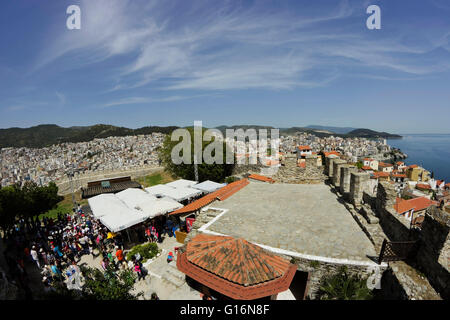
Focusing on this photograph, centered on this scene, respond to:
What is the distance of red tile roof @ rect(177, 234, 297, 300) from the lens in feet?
16.2

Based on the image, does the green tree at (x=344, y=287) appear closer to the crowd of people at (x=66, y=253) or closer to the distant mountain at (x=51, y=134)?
the crowd of people at (x=66, y=253)

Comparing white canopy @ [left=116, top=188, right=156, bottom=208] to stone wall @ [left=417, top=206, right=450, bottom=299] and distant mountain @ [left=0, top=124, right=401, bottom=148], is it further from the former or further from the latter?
distant mountain @ [left=0, top=124, right=401, bottom=148]

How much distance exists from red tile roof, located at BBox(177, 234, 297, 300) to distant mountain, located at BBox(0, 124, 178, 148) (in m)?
128

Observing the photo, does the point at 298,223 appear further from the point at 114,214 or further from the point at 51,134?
the point at 51,134

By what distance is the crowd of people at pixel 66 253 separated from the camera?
840cm

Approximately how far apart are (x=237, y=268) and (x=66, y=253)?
979cm

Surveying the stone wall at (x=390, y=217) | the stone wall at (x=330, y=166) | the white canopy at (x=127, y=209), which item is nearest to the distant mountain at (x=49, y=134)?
the white canopy at (x=127, y=209)

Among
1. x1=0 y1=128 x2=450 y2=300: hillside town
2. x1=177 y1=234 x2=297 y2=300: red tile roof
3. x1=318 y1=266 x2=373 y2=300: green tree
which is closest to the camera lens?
x1=177 y1=234 x2=297 y2=300: red tile roof

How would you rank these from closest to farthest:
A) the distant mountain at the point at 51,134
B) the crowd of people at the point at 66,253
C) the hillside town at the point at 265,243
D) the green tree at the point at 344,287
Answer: the hillside town at the point at 265,243 < the green tree at the point at 344,287 < the crowd of people at the point at 66,253 < the distant mountain at the point at 51,134

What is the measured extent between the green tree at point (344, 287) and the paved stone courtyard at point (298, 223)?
19.3 inches

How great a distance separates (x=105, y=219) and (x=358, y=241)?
11.0 meters

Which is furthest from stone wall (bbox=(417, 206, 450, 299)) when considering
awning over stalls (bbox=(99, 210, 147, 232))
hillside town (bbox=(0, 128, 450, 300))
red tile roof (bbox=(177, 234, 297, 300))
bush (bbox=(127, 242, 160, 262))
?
awning over stalls (bbox=(99, 210, 147, 232))
